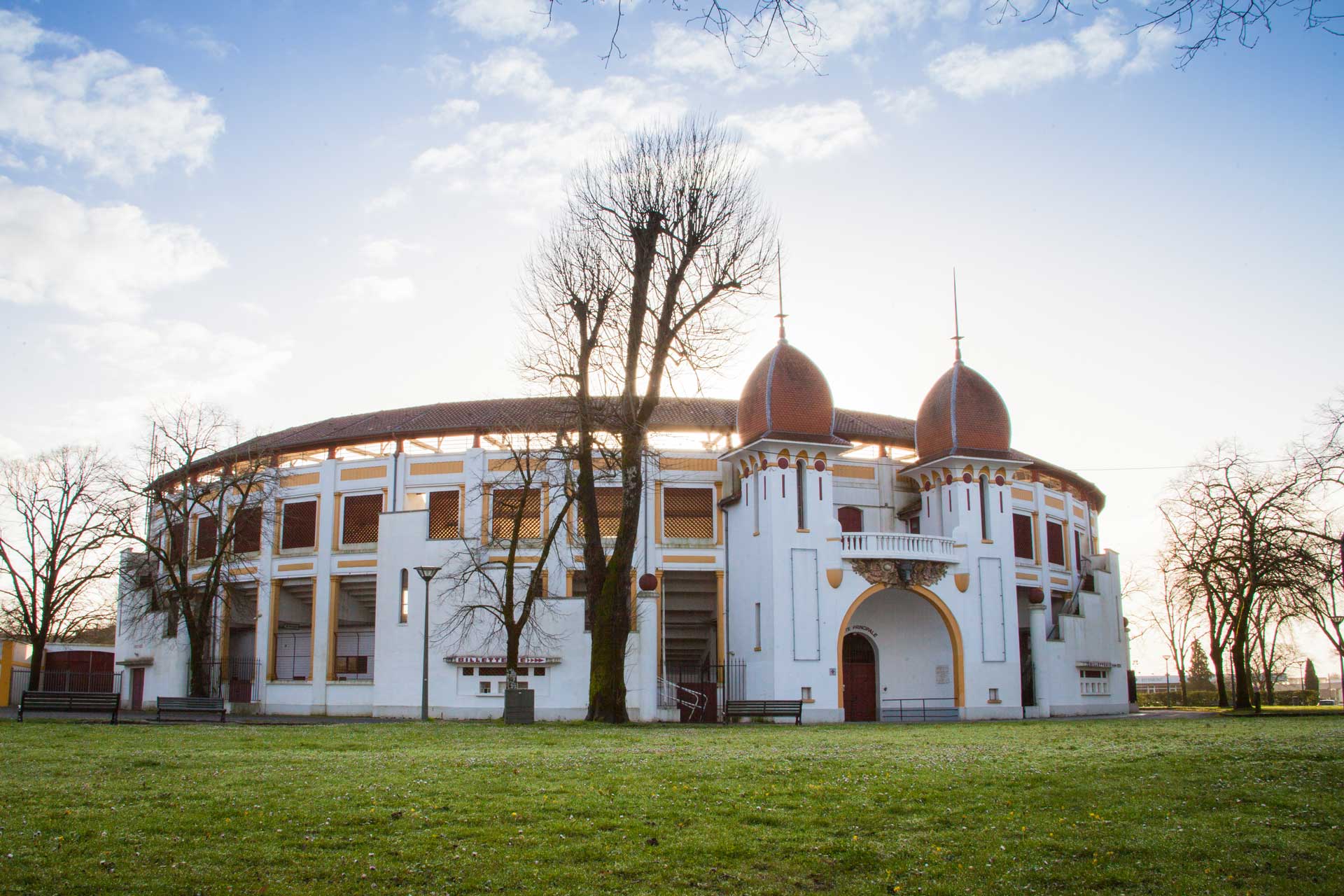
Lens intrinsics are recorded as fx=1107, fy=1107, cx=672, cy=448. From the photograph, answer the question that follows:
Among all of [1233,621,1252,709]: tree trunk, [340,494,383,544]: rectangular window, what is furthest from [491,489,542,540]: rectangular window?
[1233,621,1252,709]: tree trunk

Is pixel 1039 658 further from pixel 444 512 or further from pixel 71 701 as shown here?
A: pixel 71 701

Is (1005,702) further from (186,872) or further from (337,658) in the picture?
(186,872)

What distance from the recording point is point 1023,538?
4275 cm

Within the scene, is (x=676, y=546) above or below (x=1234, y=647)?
above

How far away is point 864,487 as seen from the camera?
4122 cm

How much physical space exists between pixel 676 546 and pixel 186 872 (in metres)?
31.6

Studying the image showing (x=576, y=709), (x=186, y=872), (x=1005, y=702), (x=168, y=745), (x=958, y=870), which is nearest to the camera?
(x=186, y=872)

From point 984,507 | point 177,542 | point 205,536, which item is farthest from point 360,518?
point 984,507

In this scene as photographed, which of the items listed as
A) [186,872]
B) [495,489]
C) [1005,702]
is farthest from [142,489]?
[186,872]

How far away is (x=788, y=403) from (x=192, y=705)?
64.9ft

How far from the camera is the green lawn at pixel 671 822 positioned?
775 cm

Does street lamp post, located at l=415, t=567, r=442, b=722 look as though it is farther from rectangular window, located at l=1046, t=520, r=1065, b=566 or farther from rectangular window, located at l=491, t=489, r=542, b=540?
rectangular window, located at l=1046, t=520, r=1065, b=566

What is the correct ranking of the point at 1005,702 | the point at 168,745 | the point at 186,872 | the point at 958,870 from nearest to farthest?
the point at 186,872 → the point at 958,870 → the point at 168,745 → the point at 1005,702

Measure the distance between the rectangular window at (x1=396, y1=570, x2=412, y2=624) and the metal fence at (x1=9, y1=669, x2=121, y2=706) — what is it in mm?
14513
